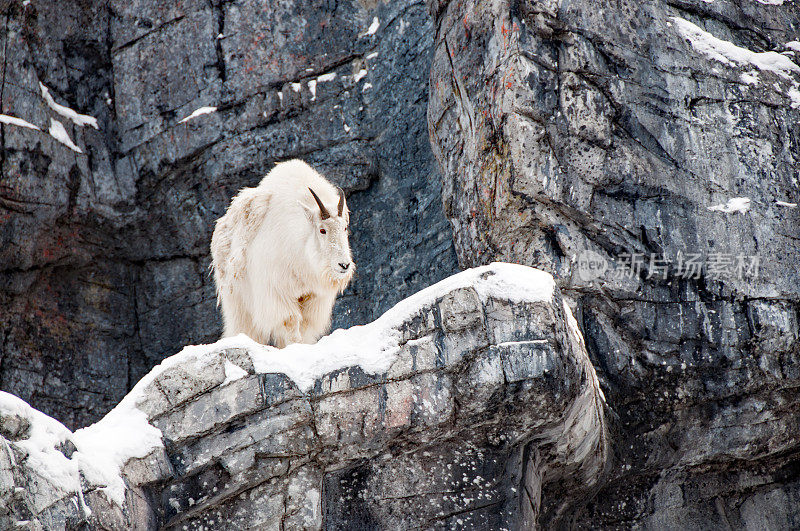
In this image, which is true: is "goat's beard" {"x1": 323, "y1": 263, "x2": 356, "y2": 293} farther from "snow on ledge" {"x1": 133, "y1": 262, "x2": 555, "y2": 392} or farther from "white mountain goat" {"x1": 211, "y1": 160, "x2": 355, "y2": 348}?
"snow on ledge" {"x1": 133, "y1": 262, "x2": 555, "y2": 392}

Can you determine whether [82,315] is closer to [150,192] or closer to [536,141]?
[150,192]

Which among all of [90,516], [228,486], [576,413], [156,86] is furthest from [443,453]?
[156,86]

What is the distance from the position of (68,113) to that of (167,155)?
1327 millimetres

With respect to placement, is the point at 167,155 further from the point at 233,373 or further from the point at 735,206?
the point at 735,206

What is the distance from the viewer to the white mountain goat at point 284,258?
729 cm

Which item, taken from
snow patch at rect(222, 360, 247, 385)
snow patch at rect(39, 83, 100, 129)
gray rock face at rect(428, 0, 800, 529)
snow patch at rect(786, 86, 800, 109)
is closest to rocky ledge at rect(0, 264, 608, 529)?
snow patch at rect(222, 360, 247, 385)

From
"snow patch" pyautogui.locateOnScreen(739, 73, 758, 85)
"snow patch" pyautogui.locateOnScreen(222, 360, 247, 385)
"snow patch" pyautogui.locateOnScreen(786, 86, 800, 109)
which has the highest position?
"snow patch" pyautogui.locateOnScreen(739, 73, 758, 85)

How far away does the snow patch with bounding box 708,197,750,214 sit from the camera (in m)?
7.96

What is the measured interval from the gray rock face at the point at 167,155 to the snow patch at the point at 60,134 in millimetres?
88

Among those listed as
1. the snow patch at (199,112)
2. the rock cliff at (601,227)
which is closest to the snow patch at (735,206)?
the rock cliff at (601,227)

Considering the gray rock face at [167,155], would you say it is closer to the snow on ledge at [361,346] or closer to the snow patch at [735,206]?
the snow patch at [735,206]

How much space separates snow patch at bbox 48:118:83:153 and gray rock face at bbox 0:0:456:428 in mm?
88

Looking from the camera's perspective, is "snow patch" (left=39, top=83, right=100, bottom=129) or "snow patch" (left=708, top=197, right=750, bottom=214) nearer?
"snow patch" (left=708, top=197, right=750, bottom=214)

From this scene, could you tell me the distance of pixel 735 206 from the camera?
315 inches
